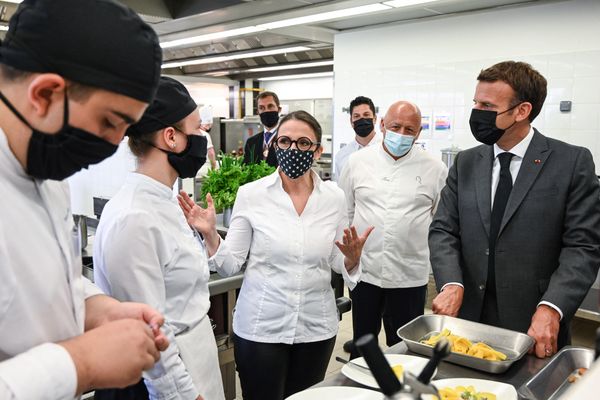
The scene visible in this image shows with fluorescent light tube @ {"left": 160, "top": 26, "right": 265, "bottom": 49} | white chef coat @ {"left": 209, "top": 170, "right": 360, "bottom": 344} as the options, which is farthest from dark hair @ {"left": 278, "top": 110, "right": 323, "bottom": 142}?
fluorescent light tube @ {"left": 160, "top": 26, "right": 265, "bottom": 49}

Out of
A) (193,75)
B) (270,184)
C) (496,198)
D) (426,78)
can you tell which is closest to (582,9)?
(426,78)

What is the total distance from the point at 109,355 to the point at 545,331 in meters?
1.36

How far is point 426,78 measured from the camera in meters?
5.41

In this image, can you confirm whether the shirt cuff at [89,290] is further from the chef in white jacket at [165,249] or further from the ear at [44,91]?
the ear at [44,91]

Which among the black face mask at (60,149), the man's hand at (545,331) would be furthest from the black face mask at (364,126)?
the black face mask at (60,149)

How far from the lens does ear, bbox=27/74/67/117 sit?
0.75 meters

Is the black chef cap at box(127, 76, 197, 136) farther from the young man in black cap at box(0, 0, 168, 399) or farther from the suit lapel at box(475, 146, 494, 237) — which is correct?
the suit lapel at box(475, 146, 494, 237)

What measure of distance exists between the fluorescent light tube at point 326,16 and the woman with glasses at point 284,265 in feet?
10.2

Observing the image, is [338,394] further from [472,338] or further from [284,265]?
[284,265]

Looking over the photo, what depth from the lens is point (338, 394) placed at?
4.01 feet

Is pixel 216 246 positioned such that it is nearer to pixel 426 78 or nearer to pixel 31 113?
pixel 31 113

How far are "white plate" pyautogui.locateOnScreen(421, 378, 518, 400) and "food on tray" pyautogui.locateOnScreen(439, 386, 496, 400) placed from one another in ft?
0.08

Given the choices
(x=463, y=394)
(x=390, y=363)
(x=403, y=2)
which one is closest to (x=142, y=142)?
(x=390, y=363)

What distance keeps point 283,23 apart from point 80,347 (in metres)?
5.14
